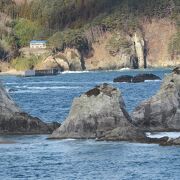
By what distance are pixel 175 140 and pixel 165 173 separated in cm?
879

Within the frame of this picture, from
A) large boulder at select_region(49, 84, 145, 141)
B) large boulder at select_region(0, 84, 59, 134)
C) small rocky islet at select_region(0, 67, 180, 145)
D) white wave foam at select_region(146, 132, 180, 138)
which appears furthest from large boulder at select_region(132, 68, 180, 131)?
large boulder at select_region(0, 84, 59, 134)

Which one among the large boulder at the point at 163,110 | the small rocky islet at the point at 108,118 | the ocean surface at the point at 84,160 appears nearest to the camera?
the ocean surface at the point at 84,160

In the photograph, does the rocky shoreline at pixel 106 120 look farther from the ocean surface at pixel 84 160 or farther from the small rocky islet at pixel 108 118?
the ocean surface at pixel 84 160

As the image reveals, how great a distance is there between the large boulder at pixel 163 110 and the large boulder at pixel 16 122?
5.60m

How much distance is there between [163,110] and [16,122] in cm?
882

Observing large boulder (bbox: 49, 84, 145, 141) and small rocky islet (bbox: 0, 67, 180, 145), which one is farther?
large boulder (bbox: 49, 84, 145, 141)

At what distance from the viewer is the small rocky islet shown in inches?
2093

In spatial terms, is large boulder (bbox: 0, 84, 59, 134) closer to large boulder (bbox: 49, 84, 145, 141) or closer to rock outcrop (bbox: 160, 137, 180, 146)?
large boulder (bbox: 49, 84, 145, 141)

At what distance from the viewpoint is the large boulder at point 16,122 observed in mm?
58531

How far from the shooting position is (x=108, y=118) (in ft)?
179

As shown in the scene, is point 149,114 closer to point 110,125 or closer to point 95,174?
point 110,125

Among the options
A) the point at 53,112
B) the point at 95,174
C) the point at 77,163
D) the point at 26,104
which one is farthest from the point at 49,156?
the point at 26,104

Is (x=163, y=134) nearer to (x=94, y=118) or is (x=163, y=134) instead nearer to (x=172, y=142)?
(x=94, y=118)

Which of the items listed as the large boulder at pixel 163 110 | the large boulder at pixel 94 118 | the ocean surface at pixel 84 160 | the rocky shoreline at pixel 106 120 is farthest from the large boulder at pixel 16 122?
the large boulder at pixel 163 110
